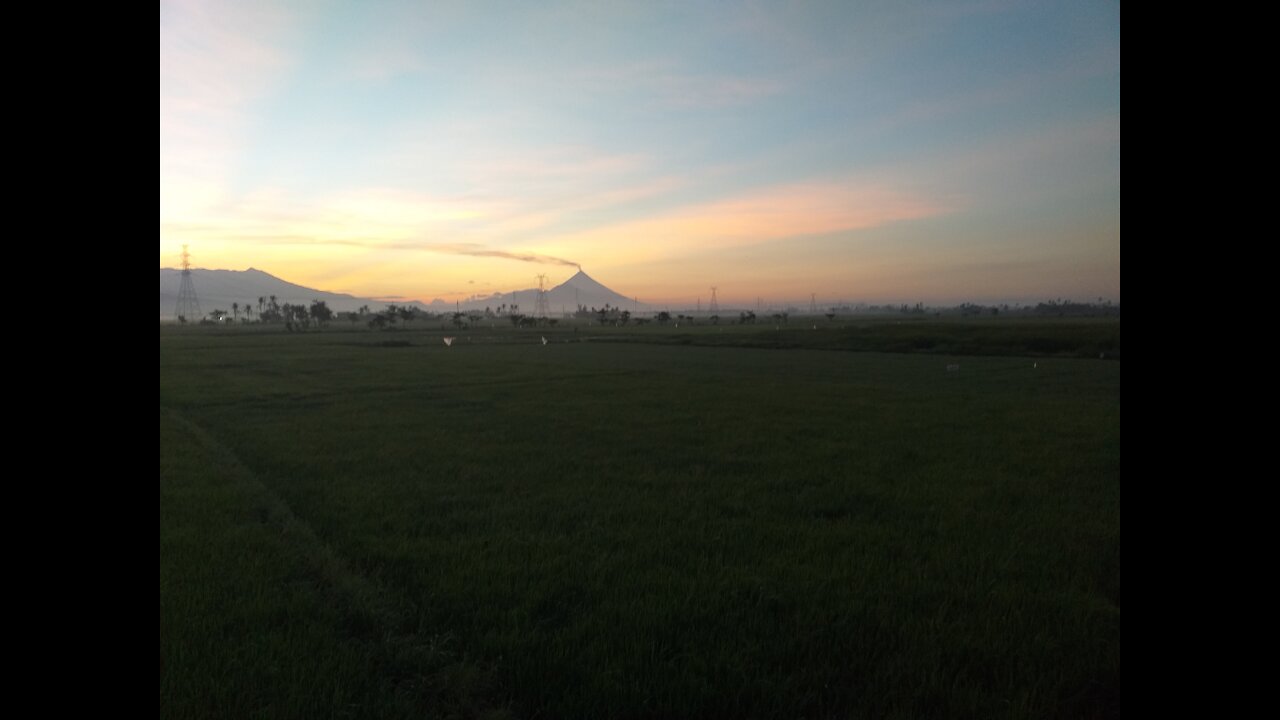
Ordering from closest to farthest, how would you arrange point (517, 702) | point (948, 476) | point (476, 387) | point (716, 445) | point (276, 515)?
point (517, 702) < point (276, 515) < point (948, 476) < point (716, 445) < point (476, 387)

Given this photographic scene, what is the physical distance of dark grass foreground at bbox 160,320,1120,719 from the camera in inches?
159

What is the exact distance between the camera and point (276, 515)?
787 cm

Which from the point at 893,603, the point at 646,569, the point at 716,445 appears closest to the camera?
the point at 893,603

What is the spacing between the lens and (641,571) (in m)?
5.90

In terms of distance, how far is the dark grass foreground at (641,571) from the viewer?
13.3 ft

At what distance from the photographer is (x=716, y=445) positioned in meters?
12.3
